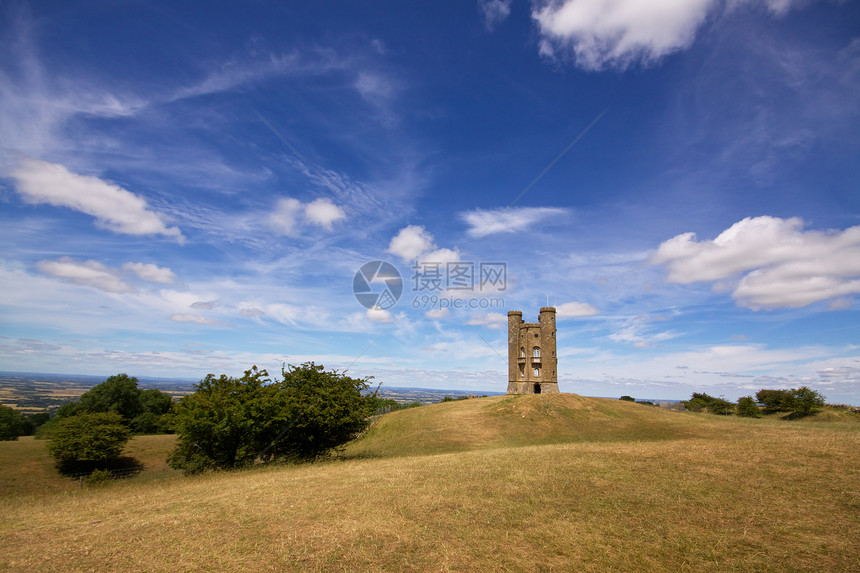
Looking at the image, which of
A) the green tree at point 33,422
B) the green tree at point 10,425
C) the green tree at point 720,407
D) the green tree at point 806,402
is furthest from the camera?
the green tree at point 33,422

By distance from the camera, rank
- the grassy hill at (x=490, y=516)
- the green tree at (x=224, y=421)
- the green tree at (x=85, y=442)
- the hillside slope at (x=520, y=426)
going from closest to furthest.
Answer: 1. the grassy hill at (x=490, y=516)
2. the green tree at (x=224, y=421)
3. the hillside slope at (x=520, y=426)
4. the green tree at (x=85, y=442)

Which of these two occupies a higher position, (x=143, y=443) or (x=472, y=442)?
(x=472, y=442)

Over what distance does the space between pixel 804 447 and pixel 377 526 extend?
70.9 ft

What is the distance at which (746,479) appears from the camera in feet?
48.8

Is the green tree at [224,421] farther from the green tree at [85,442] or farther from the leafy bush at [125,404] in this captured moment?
the leafy bush at [125,404]

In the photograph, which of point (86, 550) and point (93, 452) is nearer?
point (86, 550)

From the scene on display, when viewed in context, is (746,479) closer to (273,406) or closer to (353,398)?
(353,398)

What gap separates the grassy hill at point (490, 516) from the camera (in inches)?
354

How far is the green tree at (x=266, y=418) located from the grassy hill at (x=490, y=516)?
3201mm

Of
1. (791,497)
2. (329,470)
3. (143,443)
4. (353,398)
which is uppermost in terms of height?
(353,398)

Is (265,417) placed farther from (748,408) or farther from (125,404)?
(748,408)

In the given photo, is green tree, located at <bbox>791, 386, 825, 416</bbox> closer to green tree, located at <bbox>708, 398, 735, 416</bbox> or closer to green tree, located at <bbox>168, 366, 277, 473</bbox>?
green tree, located at <bbox>708, 398, 735, 416</bbox>

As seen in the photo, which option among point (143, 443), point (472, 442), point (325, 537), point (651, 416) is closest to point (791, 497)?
point (325, 537)

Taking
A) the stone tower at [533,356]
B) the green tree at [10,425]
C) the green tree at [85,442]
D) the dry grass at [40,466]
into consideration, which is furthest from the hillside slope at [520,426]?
the green tree at [10,425]
